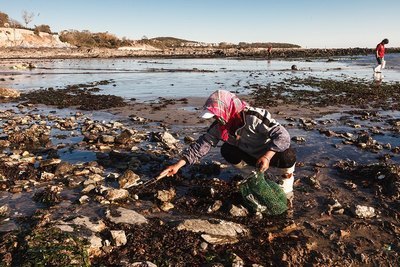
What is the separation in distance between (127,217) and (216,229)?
123cm

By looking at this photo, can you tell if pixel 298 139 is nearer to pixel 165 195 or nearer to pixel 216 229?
pixel 165 195

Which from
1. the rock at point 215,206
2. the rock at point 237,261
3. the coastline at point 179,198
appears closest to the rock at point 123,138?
the coastline at point 179,198

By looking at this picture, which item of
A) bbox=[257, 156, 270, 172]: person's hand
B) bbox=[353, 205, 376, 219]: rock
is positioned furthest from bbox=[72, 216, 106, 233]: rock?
bbox=[353, 205, 376, 219]: rock

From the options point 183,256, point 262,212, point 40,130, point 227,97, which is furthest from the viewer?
point 40,130

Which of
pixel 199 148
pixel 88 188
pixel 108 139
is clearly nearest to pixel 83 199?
pixel 88 188

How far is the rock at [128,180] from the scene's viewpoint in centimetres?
575

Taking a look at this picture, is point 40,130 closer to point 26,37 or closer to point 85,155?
point 85,155

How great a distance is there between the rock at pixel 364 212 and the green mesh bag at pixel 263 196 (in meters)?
0.99

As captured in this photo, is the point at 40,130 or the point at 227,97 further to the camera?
the point at 40,130

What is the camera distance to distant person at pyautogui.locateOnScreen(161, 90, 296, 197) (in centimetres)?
459

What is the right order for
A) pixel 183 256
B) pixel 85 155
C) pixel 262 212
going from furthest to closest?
pixel 85 155 < pixel 262 212 < pixel 183 256

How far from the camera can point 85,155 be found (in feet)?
24.3

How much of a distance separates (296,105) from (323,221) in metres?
9.22

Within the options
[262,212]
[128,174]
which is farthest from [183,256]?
[128,174]
